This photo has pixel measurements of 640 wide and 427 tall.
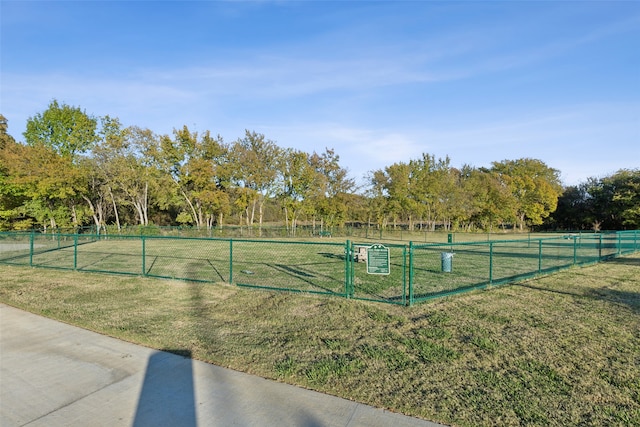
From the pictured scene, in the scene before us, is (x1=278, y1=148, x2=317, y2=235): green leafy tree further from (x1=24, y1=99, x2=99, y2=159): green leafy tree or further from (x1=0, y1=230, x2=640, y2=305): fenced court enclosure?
(x1=0, y1=230, x2=640, y2=305): fenced court enclosure

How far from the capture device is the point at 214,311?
24.5 feet

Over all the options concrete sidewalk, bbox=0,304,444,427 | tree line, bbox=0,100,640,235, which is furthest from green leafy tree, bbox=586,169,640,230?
concrete sidewalk, bbox=0,304,444,427

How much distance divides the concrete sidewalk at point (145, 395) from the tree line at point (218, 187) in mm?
30780

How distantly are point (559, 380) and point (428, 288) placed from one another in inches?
222

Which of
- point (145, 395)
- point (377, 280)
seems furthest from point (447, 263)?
point (145, 395)

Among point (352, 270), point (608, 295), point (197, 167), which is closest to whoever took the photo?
point (352, 270)

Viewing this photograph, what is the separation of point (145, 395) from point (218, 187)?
138ft

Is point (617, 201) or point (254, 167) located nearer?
point (254, 167)

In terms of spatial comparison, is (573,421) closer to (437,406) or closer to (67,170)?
(437,406)

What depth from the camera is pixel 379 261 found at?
8.78m

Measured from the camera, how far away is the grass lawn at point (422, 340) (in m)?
3.82

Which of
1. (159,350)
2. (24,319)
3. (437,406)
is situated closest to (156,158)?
(24,319)

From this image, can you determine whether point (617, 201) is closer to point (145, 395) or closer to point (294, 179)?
point (294, 179)

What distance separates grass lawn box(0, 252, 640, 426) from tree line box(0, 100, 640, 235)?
92.7 feet
